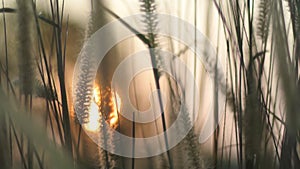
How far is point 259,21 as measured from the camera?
571 millimetres

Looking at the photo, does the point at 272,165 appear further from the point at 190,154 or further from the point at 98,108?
the point at 98,108

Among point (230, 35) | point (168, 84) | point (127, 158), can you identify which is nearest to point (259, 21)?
point (230, 35)

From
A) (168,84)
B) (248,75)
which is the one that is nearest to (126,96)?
(168,84)

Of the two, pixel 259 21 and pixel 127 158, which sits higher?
pixel 259 21

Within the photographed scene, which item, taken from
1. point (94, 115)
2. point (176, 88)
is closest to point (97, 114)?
point (94, 115)

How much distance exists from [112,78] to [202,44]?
162mm

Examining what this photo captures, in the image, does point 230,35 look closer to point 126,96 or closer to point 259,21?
point 259,21

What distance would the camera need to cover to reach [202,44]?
0.59 m

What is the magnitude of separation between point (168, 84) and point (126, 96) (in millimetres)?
58

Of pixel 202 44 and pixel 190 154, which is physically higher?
pixel 202 44

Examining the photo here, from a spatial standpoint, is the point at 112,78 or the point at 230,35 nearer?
the point at 112,78

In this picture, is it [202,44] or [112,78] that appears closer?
[112,78]

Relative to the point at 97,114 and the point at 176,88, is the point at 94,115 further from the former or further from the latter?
the point at 176,88

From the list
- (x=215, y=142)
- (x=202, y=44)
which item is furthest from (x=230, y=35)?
(x=215, y=142)
